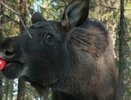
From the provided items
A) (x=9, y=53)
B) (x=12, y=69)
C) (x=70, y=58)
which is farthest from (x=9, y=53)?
(x=70, y=58)

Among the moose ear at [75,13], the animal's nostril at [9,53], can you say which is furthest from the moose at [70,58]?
the animal's nostril at [9,53]

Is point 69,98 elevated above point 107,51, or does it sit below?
below

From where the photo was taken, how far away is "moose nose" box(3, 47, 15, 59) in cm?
734

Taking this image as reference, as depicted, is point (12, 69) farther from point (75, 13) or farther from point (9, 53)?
point (75, 13)

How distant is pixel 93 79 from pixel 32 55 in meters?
1.39

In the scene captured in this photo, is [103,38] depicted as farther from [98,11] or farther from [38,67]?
[98,11]

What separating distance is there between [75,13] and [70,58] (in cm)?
84

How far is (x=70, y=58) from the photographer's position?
28.4 feet

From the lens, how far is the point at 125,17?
20.7 metres

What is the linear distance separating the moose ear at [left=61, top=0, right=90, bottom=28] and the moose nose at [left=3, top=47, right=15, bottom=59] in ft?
4.74

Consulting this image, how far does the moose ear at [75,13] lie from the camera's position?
830 cm

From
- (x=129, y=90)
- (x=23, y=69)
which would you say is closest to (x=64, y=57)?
(x=23, y=69)

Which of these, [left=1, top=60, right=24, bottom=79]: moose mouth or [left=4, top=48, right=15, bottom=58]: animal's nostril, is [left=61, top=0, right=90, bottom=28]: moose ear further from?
[left=4, top=48, right=15, bottom=58]: animal's nostril

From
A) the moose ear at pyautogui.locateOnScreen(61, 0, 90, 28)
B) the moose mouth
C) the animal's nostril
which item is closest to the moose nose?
the animal's nostril
